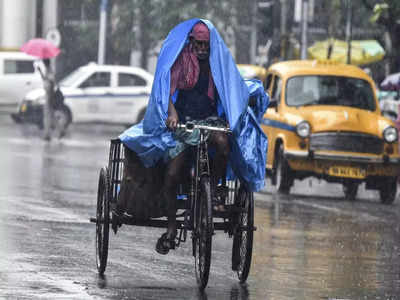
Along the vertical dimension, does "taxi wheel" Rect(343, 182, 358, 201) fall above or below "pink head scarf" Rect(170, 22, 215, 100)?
below

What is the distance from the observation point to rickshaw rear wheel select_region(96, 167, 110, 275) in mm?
9086

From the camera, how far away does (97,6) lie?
5903 cm

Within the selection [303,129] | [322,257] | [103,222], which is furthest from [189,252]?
[303,129]

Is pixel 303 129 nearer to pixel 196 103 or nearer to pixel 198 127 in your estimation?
pixel 196 103

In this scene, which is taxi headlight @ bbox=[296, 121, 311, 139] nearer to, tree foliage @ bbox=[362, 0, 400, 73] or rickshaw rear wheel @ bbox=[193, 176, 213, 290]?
tree foliage @ bbox=[362, 0, 400, 73]

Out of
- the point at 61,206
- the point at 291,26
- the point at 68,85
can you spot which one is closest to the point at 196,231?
the point at 61,206

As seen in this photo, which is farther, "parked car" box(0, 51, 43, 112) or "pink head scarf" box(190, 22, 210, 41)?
"parked car" box(0, 51, 43, 112)

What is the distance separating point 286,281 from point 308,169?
966 centimetres

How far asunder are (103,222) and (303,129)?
32.3ft

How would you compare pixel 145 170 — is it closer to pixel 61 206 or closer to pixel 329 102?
pixel 61 206

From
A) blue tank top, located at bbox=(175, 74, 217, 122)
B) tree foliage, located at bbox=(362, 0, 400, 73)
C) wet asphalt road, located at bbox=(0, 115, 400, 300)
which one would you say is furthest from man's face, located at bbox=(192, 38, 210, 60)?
tree foliage, located at bbox=(362, 0, 400, 73)

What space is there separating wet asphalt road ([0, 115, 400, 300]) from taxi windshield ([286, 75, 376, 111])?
143 cm

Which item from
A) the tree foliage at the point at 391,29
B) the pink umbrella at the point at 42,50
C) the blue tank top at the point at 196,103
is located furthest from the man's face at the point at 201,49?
the pink umbrella at the point at 42,50

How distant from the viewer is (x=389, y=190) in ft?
62.6
